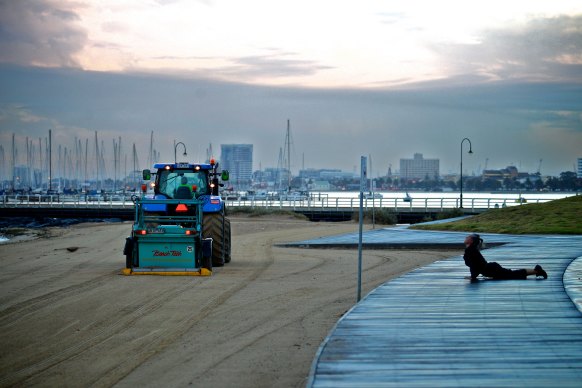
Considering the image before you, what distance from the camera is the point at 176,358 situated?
36.7ft

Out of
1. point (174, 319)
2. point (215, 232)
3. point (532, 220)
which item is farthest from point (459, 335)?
point (532, 220)

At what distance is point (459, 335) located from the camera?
10.8 metres

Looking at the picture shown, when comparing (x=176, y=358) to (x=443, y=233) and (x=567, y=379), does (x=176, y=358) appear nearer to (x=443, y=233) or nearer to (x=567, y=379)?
(x=567, y=379)

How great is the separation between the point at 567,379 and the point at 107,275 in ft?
48.0

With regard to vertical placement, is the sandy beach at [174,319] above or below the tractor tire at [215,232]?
below

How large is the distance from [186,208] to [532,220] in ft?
53.7

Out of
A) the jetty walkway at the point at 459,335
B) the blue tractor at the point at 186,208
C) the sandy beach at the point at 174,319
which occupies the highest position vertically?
the blue tractor at the point at 186,208

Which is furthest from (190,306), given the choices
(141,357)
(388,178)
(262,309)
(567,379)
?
(388,178)

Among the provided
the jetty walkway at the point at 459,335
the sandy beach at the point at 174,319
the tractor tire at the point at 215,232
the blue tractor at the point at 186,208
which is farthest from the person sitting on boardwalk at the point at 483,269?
the tractor tire at the point at 215,232

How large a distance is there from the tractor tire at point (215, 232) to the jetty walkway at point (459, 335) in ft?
21.8

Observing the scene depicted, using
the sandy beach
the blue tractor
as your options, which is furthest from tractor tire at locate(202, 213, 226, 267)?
the sandy beach

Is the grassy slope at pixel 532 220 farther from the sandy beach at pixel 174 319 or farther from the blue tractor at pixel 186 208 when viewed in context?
the blue tractor at pixel 186 208

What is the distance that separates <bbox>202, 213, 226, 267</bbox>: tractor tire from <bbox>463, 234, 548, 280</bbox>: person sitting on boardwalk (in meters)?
8.39

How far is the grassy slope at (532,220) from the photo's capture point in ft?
101
